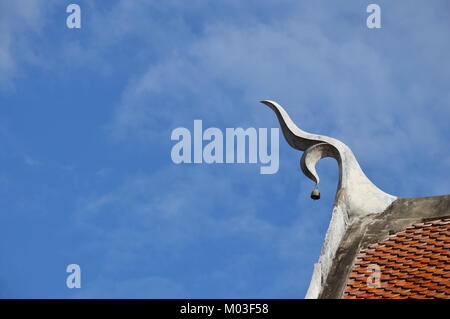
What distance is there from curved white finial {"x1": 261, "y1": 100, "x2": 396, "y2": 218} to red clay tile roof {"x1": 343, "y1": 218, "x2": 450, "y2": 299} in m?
1.04

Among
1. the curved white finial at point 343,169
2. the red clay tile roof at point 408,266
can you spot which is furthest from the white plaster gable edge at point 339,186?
the red clay tile roof at point 408,266

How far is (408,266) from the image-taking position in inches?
983

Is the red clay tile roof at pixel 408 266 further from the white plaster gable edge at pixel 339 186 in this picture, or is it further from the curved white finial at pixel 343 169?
the curved white finial at pixel 343 169

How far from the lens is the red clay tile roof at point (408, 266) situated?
2422cm

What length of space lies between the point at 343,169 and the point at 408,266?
9.47ft

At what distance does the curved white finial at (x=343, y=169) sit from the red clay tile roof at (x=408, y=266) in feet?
3.40

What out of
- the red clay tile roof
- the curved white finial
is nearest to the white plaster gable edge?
the curved white finial

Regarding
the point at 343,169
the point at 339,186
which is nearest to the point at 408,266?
the point at 339,186

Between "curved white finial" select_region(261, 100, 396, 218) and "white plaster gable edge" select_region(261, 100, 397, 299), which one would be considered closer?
"white plaster gable edge" select_region(261, 100, 397, 299)

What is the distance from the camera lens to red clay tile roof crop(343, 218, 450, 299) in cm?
2422

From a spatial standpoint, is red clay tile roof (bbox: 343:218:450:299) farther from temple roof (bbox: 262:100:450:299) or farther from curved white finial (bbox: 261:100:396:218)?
curved white finial (bbox: 261:100:396:218)
